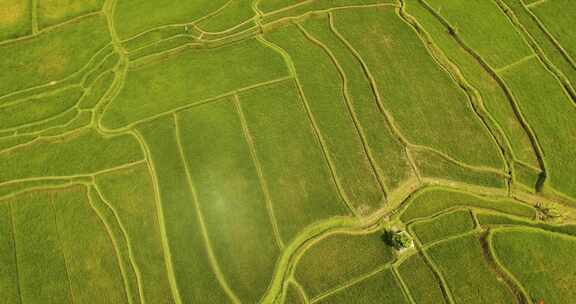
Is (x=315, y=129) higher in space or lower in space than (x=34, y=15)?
lower

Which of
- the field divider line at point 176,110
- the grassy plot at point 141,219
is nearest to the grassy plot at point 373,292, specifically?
the grassy plot at point 141,219

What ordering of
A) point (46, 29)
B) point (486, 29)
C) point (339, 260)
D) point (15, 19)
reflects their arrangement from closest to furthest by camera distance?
point (339, 260)
point (486, 29)
point (46, 29)
point (15, 19)

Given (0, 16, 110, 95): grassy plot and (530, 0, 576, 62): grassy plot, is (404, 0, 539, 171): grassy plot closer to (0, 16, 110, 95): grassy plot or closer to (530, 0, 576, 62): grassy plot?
(530, 0, 576, 62): grassy plot

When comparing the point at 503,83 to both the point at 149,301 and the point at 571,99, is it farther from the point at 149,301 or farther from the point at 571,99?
the point at 149,301

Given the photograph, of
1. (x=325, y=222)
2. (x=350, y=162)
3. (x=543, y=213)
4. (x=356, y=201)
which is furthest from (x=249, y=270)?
(x=543, y=213)

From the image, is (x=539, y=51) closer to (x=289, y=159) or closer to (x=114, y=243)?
(x=289, y=159)

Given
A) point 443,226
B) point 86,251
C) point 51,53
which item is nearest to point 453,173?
point 443,226

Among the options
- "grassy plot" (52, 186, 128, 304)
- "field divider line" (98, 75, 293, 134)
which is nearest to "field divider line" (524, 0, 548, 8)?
"field divider line" (98, 75, 293, 134)
